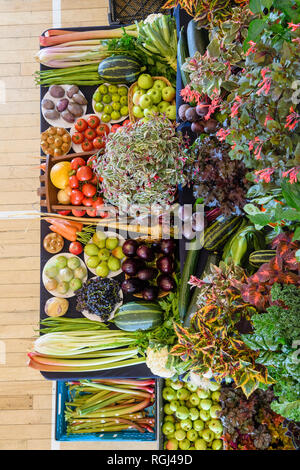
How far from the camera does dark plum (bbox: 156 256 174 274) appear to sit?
2121 millimetres

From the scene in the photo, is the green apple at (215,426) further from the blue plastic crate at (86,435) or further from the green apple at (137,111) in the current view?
the green apple at (137,111)

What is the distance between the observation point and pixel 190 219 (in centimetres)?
188

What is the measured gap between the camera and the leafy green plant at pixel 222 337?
4.52 feet

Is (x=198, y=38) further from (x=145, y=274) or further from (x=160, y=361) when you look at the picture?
(x=160, y=361)

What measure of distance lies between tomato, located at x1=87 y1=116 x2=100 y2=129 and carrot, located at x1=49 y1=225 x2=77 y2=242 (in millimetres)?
687

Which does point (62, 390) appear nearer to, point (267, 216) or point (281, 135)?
point (267, 216)

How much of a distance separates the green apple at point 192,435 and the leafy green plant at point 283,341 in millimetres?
1172

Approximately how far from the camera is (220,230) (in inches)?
70.2

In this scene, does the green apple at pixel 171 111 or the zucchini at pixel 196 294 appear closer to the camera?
the zucchini at pixel 196 294

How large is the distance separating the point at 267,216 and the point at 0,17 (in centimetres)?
335

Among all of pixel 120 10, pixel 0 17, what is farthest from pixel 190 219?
pixel 0 17

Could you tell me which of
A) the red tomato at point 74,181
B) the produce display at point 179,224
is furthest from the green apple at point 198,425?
the red tomato at point 74,181

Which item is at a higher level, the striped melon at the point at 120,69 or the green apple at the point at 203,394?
the striped melon at the point at 120,69

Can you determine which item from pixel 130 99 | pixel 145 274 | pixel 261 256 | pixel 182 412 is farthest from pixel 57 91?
pixel 182 412
